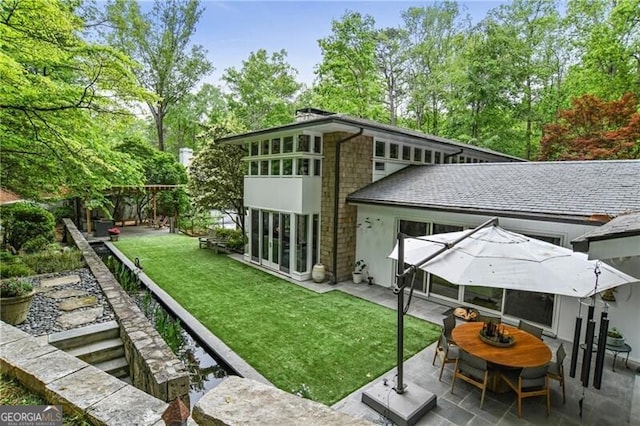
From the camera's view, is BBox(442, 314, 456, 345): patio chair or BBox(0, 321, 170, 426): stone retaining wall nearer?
BBox(0, 321, 170, 426): stone retaining wall

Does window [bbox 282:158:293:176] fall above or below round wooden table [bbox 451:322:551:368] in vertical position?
above

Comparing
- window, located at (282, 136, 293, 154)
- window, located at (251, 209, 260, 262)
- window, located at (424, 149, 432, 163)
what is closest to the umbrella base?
window, located at (282, 136, 293, 154)

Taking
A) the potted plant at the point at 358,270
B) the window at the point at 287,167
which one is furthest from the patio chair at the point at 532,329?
the window at the point at 287,167

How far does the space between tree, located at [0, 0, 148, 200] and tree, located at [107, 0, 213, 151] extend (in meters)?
17.3

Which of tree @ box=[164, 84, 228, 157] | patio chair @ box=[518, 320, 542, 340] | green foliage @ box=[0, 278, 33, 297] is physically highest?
tree @ box=[164, 84, 228, 157]

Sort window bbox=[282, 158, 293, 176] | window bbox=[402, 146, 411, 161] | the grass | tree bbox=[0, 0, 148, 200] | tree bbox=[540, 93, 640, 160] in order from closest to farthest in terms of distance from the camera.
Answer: the grass < tree bbox=[0, 0, 148, 200] < window bbox=[282, 158, 293, 176] < window bbox=[402, 146, 411, 161] < tree bbox=[540, 93, 640, 160]

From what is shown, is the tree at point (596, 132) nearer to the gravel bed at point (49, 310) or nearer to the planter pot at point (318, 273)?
the planter pot at point (318, 273)

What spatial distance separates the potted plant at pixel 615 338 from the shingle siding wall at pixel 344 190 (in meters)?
6.59

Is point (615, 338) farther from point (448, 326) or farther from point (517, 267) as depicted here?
point (517, 267)

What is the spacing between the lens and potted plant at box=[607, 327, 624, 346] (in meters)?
5.73

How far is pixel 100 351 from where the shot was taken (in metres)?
5.50

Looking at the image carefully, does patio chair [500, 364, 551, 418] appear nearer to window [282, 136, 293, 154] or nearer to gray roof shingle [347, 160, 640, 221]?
gray roof shingle [347, 160, 640, 221]

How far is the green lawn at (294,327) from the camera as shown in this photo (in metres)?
5.46

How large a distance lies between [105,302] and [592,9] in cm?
2851
